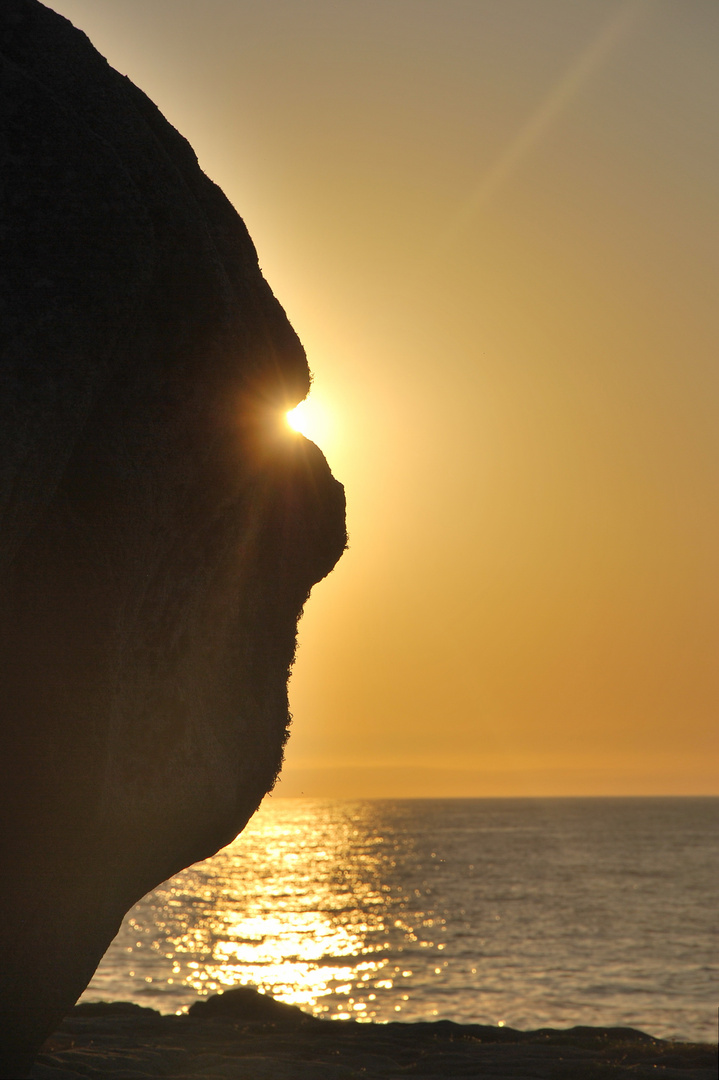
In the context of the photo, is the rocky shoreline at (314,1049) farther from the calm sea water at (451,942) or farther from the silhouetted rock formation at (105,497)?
the calm sea water at (451,942)

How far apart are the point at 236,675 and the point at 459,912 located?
4212cm

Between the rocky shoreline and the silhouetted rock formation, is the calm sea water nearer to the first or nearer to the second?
the rocky shoreline

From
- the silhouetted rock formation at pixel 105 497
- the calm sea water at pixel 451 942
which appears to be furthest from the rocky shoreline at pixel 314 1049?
the calm sea water at pixel 451 942

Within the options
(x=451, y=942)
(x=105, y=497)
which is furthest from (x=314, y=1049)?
(x=451, y=942)

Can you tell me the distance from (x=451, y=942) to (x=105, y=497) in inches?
1333

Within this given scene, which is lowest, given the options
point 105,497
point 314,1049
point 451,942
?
point 314,1049

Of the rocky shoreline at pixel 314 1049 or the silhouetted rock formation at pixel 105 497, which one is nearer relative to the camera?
the silhouetted rock formation at pixel 105 497

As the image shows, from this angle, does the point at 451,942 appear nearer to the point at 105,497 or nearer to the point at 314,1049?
the point at 314,1049

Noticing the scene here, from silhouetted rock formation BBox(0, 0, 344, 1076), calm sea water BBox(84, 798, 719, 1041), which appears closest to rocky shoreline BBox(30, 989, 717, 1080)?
silhouetted rock formation BBox(0, 0, 344, 1076)

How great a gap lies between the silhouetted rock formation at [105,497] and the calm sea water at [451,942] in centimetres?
1550

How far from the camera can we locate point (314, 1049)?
14477 millimetres

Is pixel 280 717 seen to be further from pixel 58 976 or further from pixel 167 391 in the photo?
pixel 167 391

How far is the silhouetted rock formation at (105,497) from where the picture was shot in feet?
26.0

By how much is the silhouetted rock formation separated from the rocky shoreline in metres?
3.03
